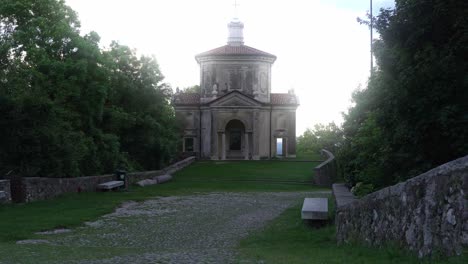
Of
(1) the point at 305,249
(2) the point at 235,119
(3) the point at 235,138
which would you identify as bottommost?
(1) the point at 305,249

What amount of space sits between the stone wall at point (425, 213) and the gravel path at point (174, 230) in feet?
7.71

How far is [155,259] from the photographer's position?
9195 mm

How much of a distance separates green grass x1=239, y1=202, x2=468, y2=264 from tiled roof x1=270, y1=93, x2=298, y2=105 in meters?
45.1

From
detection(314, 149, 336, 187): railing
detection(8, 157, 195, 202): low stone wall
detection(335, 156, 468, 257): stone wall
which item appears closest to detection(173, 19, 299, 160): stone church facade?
detection(314, 149, 336, 187): railing

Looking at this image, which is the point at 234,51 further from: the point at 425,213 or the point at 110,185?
the point at 425,213

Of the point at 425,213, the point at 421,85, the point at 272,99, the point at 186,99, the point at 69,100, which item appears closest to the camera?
the point at 425,213

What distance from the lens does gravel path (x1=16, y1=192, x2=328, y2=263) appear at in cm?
988

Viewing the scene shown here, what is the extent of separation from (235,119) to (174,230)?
44648mm

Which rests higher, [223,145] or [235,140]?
[235,140]

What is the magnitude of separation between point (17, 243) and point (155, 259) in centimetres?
377

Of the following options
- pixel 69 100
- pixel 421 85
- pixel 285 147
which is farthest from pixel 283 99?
pixel 421 85

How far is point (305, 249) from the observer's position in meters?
10.7

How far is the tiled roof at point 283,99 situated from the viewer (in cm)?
6100

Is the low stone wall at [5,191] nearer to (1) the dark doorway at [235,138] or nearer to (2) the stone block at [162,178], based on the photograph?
(2) the stone block at [162,178]
